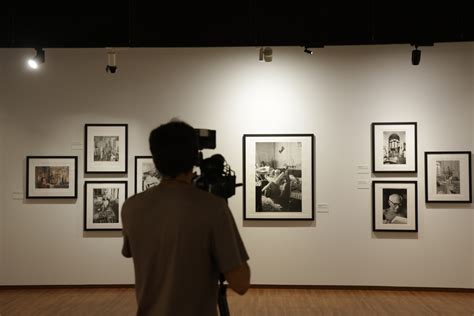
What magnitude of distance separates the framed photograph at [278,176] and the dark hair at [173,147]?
5.49 m

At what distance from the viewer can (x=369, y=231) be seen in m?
7.16

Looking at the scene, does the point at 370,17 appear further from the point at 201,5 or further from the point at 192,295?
the point at 192,295

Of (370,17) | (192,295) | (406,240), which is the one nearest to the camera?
(192,295)

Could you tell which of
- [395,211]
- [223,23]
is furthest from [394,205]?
[223,23]

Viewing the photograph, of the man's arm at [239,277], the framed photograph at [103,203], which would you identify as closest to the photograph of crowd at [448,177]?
the framed photograph at [103,203]

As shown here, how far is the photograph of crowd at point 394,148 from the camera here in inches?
281

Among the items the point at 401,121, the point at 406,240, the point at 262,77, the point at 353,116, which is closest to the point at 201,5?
the point at 262,77

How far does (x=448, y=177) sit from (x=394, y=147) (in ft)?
2.91

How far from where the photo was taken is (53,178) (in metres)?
7.43

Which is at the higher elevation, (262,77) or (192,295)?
(262,77)

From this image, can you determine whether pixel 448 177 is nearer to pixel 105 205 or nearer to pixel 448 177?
pixel 448 177

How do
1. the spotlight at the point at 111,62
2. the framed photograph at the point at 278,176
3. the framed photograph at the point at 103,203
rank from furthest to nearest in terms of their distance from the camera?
the framed photograph at the point at 103,203
the framed photograph at the point at 278,176
the spotlight at the point at 111,62

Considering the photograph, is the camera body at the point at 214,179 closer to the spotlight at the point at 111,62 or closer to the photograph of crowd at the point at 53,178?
the spotlight at the point at 111,62

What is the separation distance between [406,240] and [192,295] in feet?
19.7
